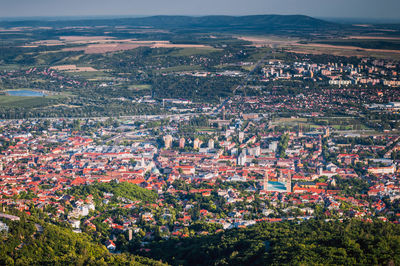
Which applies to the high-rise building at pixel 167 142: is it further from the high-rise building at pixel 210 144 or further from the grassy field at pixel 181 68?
the grassy field at pixel 181 68

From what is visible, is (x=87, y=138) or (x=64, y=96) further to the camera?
(x=64, y=96)

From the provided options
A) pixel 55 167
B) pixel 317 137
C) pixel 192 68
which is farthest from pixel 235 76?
pixel 55 167

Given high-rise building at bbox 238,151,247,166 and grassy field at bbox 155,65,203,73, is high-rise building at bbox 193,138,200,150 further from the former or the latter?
grassy field at bbox 155,65,203,73

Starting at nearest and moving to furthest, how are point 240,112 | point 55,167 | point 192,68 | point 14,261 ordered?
Answer: point 14,261
point 55,167
point 240,112
point 192,68

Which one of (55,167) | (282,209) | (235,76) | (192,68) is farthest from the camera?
(192,68)

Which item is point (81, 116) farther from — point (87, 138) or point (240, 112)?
point (240, 112)

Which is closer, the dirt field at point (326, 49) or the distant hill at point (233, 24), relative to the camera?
the dirt field at point (326, 49)

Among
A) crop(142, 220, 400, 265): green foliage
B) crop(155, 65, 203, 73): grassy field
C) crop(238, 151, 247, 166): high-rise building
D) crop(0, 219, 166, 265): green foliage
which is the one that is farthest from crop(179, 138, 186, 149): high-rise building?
crop(155, 65, 203, 73): grassy field

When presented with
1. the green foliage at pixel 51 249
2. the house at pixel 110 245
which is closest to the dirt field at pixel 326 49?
the house at pixel 110 245
